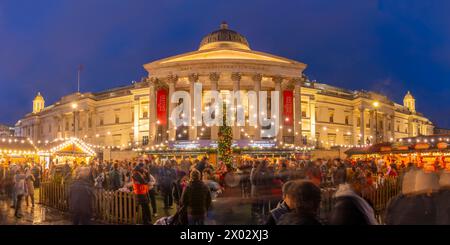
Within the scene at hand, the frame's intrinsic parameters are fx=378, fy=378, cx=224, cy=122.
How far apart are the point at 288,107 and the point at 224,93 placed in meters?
8.51

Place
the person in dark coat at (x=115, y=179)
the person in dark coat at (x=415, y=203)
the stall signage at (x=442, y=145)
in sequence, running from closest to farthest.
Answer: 1. the person in dark coat at (x=415, y=203)
2. the person in dark coat at (x=115, y=179)
3. the stall signage at (x=442, y=145)

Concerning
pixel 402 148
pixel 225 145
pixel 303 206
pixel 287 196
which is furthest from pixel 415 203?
pixel 402 148

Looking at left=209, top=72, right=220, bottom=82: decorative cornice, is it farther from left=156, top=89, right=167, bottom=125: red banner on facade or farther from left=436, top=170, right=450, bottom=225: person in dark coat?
left=436, top=170, right=450, bottom=225: person in dark coat

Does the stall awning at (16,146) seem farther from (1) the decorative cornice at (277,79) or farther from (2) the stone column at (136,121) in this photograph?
(1) the decorative cornice at (277,79)

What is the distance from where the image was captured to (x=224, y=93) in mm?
49531

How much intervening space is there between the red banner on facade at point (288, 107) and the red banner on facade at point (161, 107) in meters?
14.9

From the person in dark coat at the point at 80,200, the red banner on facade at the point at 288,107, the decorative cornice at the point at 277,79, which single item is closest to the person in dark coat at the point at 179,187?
the person in dark coat at the point at 80,200

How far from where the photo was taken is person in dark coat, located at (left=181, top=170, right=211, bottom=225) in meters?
7.18

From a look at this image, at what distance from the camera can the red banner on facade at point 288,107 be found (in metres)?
47.0

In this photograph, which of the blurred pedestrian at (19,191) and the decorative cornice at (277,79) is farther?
the decorative cornice at (277,79)

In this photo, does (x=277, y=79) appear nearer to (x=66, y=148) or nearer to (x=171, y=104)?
(x=171, y=104)
